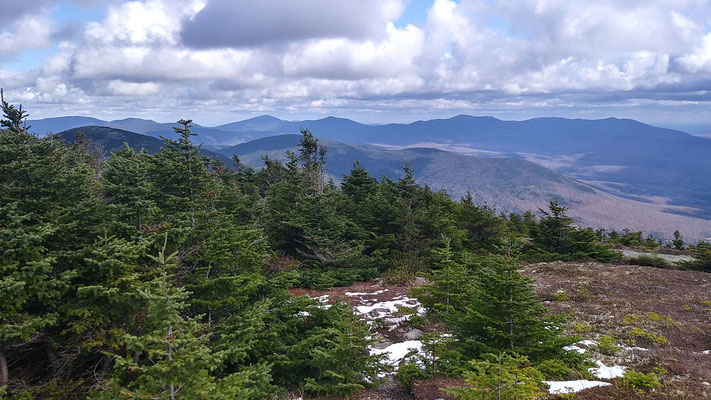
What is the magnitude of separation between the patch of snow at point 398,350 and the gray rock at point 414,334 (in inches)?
11.9

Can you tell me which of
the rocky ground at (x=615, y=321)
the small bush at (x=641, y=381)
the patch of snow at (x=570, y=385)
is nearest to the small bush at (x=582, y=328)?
the rocky ground at (x=615, y=321)

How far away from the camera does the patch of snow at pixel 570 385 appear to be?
859 centimetres

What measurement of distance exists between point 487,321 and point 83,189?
40.1 ft

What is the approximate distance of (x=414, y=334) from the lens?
1404 centimetres

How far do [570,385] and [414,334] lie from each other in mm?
6028

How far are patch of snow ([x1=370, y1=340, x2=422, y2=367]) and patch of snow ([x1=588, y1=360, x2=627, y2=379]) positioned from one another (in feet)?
16.1

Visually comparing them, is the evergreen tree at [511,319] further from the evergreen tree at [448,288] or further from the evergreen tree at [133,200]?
the evergreen tree at [133,200]

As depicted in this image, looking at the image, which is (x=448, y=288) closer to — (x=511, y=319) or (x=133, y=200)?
(x=511, y=319)

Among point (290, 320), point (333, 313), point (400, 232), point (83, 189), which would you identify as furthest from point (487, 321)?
point (400, 232)

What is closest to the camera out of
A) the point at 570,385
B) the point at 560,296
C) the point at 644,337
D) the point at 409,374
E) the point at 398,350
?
the point at 570,385

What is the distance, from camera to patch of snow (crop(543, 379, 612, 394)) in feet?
28.2

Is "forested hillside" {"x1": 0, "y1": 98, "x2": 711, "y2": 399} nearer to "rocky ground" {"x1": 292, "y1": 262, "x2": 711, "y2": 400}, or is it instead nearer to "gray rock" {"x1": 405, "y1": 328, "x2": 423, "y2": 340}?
"rocky ground" {"x1": 292, "y1": 262, "x2": 711, "y2": 400}

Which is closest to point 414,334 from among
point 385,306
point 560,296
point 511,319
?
point 385,306

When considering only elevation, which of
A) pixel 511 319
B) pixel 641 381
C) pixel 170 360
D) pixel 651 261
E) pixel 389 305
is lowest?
pixel 651 261
